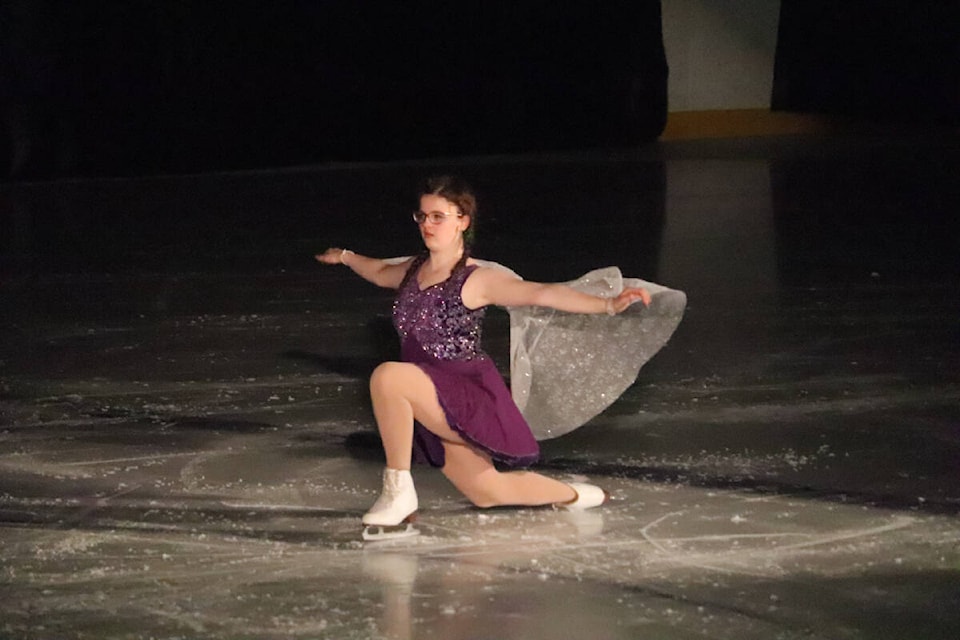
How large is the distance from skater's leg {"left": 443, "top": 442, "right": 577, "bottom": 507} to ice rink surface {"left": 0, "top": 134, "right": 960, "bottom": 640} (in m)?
0.06

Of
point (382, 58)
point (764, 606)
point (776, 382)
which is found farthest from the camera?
point (382, 58)

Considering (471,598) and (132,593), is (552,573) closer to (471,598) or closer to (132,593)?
(471,598)

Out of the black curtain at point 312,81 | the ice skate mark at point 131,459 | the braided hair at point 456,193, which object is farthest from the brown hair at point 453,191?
the black curtain at point 312,81

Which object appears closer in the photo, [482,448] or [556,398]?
[482,448]

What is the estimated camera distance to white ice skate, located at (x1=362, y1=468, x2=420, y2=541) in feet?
11.9

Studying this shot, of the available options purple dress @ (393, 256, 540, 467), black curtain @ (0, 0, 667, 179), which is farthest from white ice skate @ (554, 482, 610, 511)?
black curtain @ (0, 0, 667, 179)

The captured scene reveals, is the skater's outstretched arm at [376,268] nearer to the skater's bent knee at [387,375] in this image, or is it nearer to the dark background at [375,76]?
the skater's bent knee at [387,375]

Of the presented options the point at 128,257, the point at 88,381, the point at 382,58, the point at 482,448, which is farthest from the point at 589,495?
the point at 382,58

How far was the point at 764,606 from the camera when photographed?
312 cm

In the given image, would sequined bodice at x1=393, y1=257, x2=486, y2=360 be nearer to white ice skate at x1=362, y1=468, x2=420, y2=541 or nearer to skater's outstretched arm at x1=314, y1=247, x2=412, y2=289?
skater's outstretched arm at x1=314, y1=247, x2=412, y2=289

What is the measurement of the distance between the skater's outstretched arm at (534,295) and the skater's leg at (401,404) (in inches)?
10.0

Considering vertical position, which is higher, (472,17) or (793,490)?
(472,17)

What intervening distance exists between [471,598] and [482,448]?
0.65m
